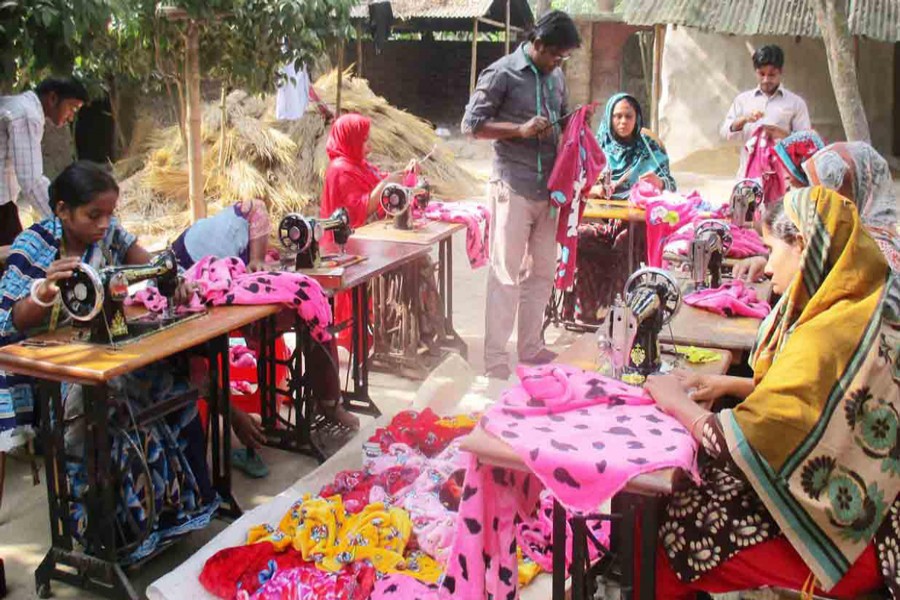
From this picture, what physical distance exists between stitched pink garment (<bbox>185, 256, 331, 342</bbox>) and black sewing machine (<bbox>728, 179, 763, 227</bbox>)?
2.33 meters

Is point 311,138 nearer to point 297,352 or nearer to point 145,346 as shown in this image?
point 297,352

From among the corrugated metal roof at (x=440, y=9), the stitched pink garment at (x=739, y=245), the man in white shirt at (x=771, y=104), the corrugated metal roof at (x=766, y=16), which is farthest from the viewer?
the corrugated metal roof at (x=440, y=9)

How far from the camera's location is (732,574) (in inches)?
88.7

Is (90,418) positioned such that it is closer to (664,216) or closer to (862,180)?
(862,180)

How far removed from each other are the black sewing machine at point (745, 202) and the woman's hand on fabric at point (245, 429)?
105 inches

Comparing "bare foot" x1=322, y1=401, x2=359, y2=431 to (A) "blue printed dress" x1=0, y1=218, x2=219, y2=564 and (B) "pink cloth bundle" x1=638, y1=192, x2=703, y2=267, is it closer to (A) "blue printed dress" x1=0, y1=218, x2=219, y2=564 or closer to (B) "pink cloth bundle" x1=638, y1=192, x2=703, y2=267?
(A) "blue printed dress" x1=0, y1=218, x2=219, y2=564

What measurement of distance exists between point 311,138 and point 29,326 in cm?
804

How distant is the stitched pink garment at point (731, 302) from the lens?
11.6 feet

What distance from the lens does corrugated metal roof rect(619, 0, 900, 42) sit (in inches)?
456

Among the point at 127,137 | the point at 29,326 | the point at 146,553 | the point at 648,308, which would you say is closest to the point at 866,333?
the point at 648,308

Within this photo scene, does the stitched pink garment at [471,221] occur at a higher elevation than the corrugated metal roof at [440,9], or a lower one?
lower

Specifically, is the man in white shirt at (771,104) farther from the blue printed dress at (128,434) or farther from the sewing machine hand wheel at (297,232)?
the blue printed dress at (128,434)

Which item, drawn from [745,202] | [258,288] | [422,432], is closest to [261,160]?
[745,202]

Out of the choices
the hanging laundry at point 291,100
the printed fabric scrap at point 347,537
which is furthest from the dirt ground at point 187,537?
the hanging laundry at point 291,100
